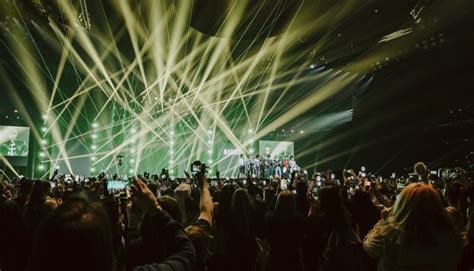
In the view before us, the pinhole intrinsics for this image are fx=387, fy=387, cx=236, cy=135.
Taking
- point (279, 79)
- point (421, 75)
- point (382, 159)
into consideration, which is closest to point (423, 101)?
point (421, 75)

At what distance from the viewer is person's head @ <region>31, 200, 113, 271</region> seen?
1072 mm

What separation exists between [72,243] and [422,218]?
2162mm

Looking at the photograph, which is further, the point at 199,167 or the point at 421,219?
the point at 199,167

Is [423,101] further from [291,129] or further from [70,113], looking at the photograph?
[70,113]

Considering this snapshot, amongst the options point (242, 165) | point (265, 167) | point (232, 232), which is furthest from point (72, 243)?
point (265, 167)

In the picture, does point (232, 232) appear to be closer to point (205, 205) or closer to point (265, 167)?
point (205, 205)

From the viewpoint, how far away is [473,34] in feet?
55.6

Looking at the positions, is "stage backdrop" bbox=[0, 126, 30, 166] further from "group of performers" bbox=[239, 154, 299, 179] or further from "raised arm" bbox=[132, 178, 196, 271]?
"raised arm" bbox=[132, 178, 196, 271]

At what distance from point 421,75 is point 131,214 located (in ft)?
66.6

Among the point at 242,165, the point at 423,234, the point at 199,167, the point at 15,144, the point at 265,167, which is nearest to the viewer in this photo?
the point at 423,234

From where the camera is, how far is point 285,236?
11.9 feet

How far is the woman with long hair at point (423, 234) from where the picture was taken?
7.95 feet

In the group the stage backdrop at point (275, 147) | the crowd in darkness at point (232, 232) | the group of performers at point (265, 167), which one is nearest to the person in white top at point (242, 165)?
the group of performers at point (265, 167)

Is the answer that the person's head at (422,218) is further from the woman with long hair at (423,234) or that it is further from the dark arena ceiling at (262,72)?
the dark arena ceiling at (262,72)
